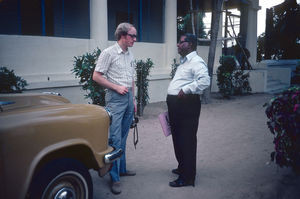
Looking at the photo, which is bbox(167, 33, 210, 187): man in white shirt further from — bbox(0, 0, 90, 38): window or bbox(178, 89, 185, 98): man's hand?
bbox(0, 0, 90, 38): window

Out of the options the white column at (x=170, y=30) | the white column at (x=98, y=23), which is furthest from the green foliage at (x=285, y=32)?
the white column at (x=98, y=23)

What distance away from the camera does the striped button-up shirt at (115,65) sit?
3.47m

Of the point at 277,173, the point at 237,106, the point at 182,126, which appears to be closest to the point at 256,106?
the point at 237,106

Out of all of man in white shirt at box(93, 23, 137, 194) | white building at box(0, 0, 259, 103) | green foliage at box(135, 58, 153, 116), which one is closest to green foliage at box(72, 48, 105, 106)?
white building at box(0, 0, 259, 103)

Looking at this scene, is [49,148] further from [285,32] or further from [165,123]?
[285,32]

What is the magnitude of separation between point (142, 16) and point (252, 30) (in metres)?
6.70

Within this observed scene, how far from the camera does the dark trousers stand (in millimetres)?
3586

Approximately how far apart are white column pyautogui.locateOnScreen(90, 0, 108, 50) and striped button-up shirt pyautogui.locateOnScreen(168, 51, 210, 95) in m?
5.24

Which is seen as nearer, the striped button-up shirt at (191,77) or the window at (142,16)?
the striped button-up shirt at (191,77)

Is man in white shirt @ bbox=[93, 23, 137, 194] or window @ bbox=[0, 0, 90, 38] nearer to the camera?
man in white shirt @ bbox=[93, 23, 137, 194]

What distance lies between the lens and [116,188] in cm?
353

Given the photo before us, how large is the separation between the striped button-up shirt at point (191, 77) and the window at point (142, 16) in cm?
934

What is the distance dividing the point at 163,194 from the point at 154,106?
20.9 feet

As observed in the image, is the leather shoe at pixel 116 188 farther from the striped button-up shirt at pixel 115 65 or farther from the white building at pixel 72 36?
the white building at pixel 72 36
